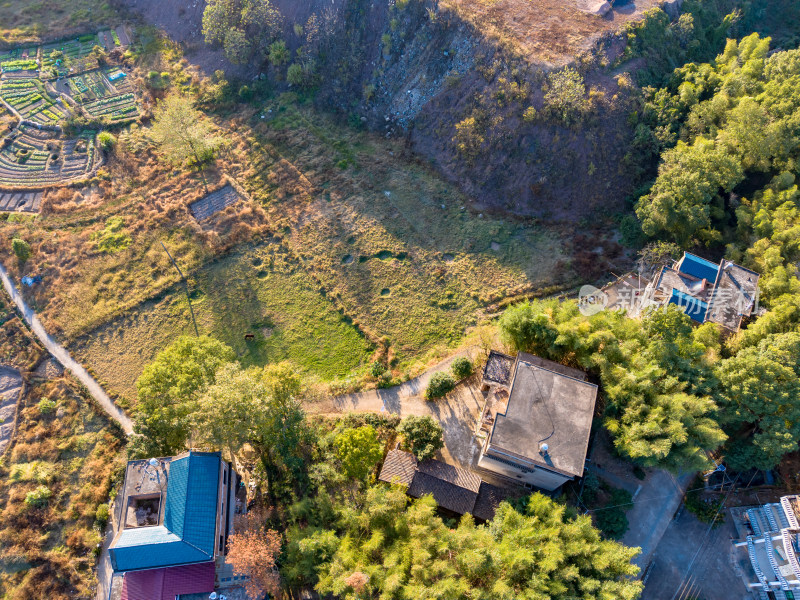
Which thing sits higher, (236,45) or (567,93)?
(236,45)

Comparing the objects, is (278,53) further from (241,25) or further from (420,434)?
(420,434)

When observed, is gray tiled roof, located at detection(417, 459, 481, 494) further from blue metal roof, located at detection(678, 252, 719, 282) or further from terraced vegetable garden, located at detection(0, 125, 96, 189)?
terraced vegetable garden, located at detection(0, 125, 96, 189)

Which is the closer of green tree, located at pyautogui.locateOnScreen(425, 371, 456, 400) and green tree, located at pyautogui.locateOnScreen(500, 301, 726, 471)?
green tree, located at pyautogui.locateOnScreen(500, 301, 726, 471)

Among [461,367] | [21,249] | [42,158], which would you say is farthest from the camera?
[42,158]

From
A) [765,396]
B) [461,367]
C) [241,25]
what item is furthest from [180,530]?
[241,25]

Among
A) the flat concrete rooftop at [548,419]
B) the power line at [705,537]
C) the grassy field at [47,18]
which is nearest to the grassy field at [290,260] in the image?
the flat concrete rooftop at [548,419]

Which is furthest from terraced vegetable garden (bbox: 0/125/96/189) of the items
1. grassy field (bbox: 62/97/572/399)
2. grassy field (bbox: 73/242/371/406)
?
grassy field (bbox: 73/242/371/406)
